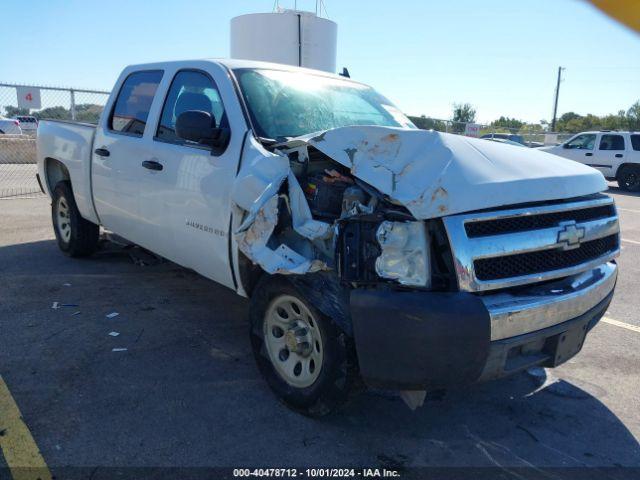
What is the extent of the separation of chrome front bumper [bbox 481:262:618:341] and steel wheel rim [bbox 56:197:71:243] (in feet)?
17.2

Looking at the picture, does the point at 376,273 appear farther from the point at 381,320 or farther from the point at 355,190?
the point at 355,190

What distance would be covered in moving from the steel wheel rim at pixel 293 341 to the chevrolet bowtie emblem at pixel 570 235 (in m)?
1.33

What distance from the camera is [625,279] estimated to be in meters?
6.30

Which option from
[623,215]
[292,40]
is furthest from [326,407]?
[623,215]

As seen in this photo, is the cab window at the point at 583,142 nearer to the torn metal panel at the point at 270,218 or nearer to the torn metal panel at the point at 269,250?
the torn metal panel at the point at 270,218

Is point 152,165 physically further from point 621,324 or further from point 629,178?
point 629,178

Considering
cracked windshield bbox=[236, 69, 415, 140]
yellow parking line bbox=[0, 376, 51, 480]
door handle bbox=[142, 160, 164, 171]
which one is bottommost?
yellow parking line bbox=[0, 376, 51, 480]

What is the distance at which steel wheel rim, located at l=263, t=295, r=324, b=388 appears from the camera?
3.00 meters

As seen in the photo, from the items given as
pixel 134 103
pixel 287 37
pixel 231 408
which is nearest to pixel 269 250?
pixel 231 408

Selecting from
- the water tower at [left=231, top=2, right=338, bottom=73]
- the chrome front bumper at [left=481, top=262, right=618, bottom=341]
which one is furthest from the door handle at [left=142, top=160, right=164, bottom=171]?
the water tower at [left=231, top=2, right=338, bottom=73]

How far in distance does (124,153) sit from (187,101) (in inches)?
35.7

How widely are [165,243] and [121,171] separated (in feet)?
3.02

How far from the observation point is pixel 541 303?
2639 millimetres

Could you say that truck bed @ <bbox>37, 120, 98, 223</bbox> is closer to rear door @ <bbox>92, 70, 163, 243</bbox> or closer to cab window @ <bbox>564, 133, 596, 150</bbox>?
rear door @ <bbox>92, 70, 163, 243</bbox>
